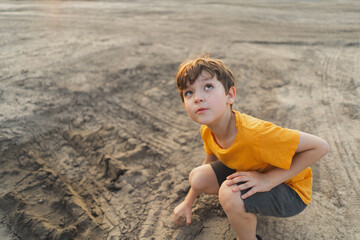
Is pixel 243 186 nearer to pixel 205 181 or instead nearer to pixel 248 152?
pixel 248 152

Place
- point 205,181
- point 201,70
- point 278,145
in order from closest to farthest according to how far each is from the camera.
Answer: point 278,145 < point 201,70 < point 205,181

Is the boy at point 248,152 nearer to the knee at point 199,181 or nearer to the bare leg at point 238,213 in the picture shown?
the bare leg at point 238,213

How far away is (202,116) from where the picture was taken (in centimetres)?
161

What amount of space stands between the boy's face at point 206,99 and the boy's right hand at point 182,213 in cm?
71

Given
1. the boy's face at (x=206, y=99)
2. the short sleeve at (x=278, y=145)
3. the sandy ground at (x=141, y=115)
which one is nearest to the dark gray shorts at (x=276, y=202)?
the short sleeve at (x=278, y=145)

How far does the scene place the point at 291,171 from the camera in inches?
60.3

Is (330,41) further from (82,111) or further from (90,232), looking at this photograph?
(90,232)

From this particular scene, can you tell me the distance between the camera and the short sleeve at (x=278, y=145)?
1463 mm

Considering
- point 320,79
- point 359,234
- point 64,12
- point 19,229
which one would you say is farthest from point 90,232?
point 64,12

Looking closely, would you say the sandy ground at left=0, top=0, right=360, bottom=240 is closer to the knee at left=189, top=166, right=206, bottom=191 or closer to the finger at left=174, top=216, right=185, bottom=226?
the finger at left=174, top=216, right=185, bottom=226

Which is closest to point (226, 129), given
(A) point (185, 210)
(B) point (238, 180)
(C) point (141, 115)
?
(B) point (238, 180)

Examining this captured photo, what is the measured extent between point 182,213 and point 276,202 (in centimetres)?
70

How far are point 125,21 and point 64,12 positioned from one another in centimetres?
157

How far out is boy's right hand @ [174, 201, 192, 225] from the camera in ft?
6.50
